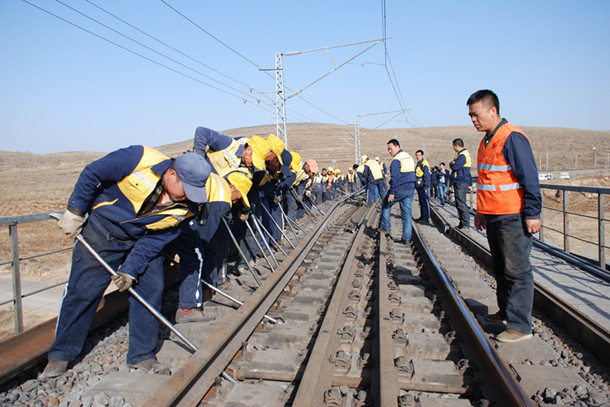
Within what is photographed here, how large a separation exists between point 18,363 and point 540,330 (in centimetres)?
449

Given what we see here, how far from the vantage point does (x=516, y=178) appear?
157 inches

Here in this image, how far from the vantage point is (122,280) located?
11.6 feet

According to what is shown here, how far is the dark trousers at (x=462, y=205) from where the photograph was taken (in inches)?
421

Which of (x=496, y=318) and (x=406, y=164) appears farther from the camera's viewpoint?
(x=406, y=164)

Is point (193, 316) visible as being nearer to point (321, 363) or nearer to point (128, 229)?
point (128, 229)

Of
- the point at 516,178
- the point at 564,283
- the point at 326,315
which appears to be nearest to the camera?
the point at 516,178

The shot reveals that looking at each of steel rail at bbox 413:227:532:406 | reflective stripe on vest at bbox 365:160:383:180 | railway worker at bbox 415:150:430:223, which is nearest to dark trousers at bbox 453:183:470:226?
railway worker at bbox 415:150:430:223

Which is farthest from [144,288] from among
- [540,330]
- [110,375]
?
[540,330]

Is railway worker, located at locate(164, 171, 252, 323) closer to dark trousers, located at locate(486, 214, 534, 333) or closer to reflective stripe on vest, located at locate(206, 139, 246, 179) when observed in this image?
reflective stripe on vest, located at locate(206, 139, 246, 179)

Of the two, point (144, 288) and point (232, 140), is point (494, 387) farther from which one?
point (232, 140)

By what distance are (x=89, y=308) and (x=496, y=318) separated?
372 centimetres

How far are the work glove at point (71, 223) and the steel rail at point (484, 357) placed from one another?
319 cm

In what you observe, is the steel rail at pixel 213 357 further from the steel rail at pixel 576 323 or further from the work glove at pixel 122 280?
the steel rail at pixel 576 323

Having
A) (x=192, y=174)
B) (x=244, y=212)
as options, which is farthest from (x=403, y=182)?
(x=192, y=174)
